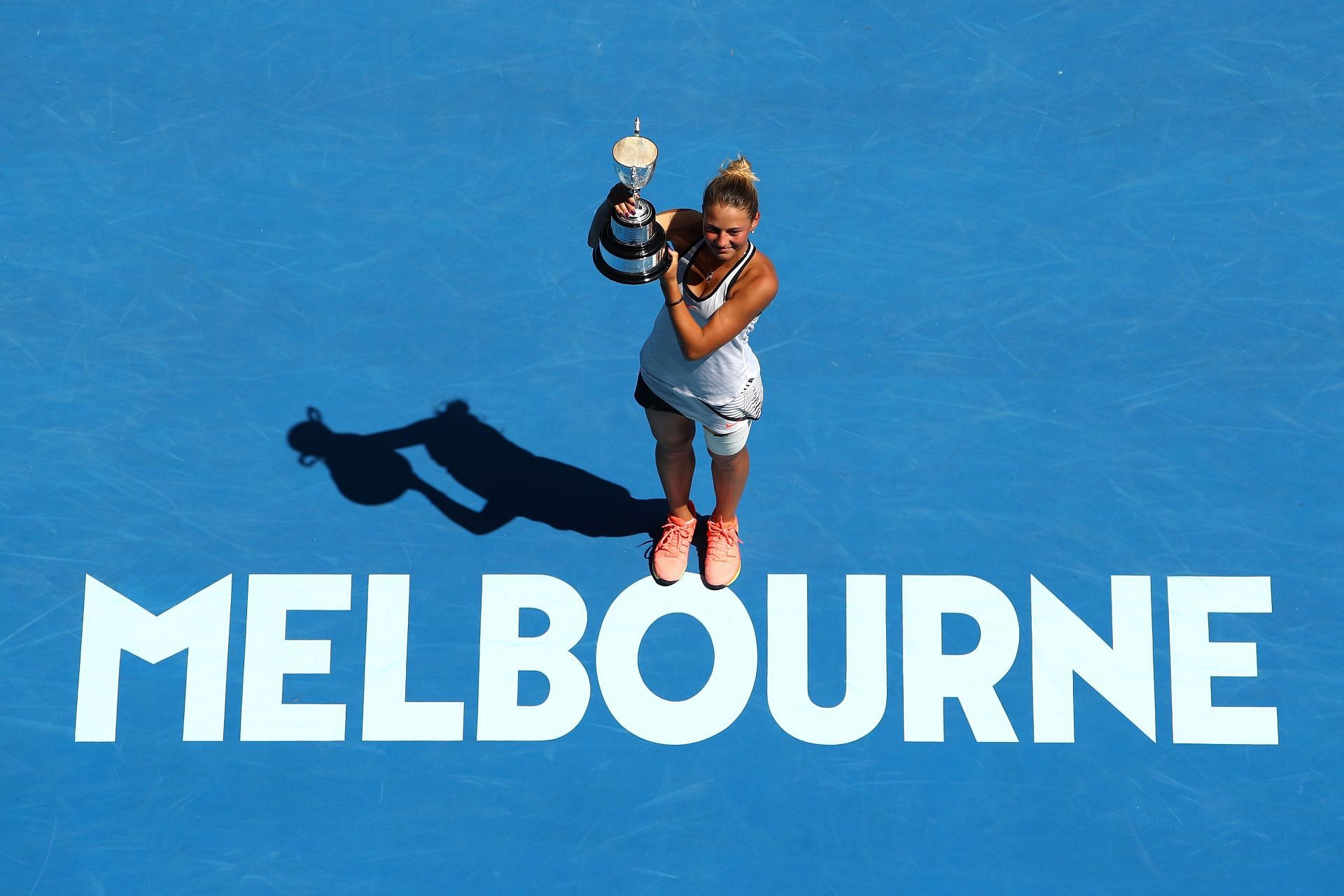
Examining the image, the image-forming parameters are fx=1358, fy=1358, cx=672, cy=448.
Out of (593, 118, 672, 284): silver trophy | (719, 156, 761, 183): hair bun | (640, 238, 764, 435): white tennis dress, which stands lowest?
(640, 238, 764, 435): white tennis dress

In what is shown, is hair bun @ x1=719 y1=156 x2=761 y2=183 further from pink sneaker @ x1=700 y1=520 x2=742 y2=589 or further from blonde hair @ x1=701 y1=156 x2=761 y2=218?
pink sneaker @ x1=700 y1=520 x2=742 y2=589

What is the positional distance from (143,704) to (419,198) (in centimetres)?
255

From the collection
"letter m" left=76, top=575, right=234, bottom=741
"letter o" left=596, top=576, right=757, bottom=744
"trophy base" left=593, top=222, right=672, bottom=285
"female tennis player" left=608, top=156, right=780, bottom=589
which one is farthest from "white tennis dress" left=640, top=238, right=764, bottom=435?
"letter m" left=76, top=575, right=234, bottom=741

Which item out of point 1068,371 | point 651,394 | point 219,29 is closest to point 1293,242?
point 1068,371

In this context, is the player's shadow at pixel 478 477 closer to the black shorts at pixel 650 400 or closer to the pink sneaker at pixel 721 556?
the pink sneaker at pixel 721 556

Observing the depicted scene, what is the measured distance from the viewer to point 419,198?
6352 millimetres

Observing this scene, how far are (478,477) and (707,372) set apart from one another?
1.69 m

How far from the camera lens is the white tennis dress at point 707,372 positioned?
4.42m

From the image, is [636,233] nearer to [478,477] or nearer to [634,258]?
[634,258]

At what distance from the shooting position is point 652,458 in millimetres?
5957

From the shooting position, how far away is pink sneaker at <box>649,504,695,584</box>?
5.64 meters

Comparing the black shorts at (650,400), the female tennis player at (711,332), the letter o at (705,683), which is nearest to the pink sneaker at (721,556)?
the letter o at (705,683)

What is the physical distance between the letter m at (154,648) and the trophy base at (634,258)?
243 cm

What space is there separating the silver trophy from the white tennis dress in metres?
0.19
